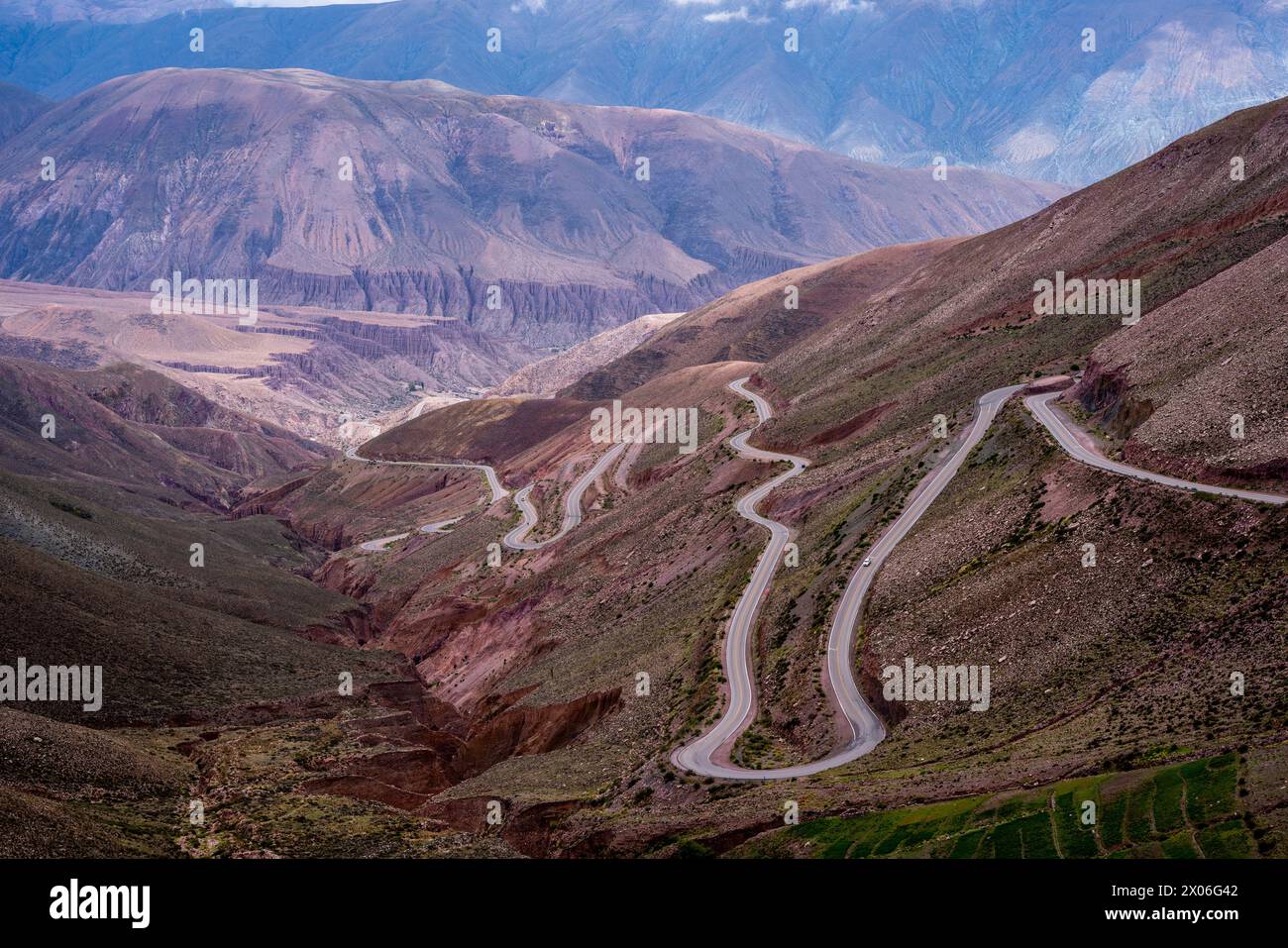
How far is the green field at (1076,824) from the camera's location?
26.3 meters

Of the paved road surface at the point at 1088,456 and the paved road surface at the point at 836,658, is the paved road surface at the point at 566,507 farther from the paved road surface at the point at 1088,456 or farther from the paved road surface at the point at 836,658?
the paved road surface at the point at 1088,456

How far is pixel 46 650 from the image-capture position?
5875cm

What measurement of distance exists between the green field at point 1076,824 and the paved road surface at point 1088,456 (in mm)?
16254

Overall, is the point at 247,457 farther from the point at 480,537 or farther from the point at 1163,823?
the point at 1163,823

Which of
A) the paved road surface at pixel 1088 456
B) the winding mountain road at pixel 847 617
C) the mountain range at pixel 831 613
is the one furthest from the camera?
the paved road surface at pixel 1088 456

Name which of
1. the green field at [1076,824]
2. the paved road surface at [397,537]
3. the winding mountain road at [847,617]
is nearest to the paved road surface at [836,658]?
the winding mountain road at [847,617]

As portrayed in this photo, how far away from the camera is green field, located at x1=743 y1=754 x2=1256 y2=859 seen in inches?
1034

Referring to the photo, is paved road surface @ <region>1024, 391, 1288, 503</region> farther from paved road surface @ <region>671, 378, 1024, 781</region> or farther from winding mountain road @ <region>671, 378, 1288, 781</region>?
paved road surface @ <region>671, 378, 1024, 781</region>

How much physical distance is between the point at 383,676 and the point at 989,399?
124 ft

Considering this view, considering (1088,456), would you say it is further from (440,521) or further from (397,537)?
(440,521)

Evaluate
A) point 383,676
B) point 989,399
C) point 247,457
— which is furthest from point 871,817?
point 247,457

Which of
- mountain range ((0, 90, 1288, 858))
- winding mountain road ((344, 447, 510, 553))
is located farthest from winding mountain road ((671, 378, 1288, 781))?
winding mountain road ((344, 447, 510, 553))

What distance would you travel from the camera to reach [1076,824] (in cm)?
2808

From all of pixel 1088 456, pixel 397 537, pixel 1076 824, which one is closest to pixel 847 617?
pixel 1088 456
